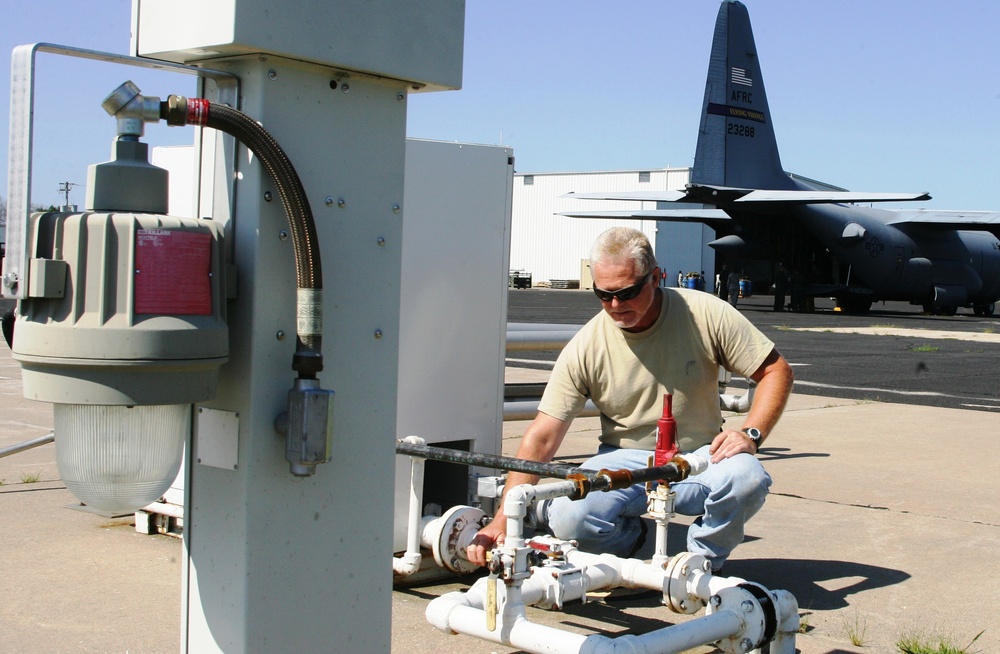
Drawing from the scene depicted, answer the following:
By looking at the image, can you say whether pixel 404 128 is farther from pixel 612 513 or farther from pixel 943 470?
pixel 943 470

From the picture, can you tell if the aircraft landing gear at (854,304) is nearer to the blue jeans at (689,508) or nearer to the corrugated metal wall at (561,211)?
the corrugated metal wall at (561,211)

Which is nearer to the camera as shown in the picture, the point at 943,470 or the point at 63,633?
the point at 63,633

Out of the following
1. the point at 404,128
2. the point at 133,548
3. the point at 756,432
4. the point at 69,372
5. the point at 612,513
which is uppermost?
the point at 404,128

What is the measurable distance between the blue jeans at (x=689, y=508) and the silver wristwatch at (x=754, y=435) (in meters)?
0.05

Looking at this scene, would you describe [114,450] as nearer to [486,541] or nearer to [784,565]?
[486,541]

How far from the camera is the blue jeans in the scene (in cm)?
369

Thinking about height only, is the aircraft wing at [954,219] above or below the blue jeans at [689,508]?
above

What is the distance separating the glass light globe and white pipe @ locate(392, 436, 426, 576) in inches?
71.4

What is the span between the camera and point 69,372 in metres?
1.88

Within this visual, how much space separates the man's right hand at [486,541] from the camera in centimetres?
351

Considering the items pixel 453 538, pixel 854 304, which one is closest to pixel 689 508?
pixel 453 538

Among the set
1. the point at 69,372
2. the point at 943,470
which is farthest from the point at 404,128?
the point at 943,470

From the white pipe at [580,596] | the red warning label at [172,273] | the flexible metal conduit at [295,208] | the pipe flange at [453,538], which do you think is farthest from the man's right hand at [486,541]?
the red warning label at [172,273]

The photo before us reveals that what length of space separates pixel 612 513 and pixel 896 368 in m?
13.0
